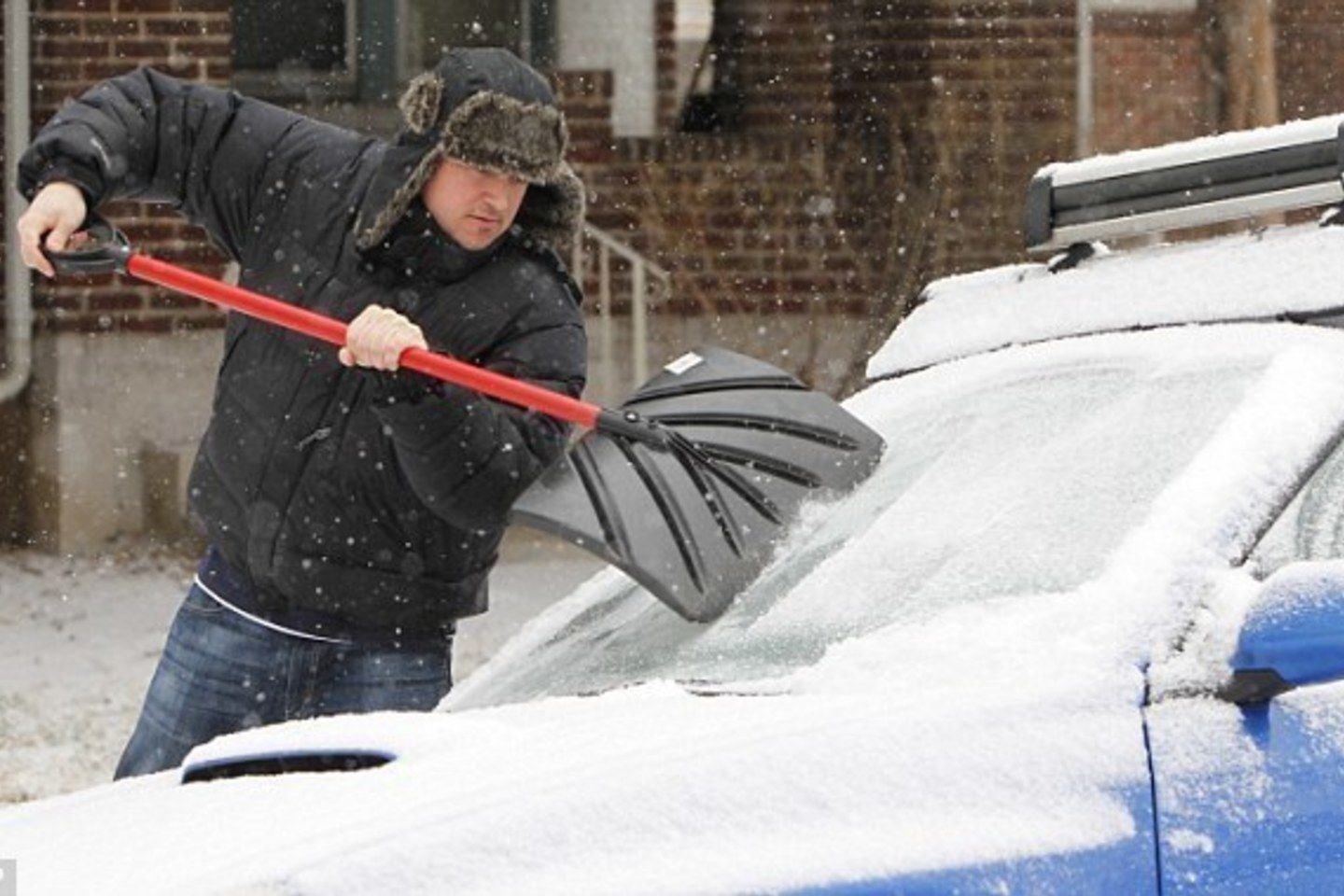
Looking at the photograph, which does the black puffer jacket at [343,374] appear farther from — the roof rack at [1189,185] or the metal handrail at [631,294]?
the metal handrail at [631,294]

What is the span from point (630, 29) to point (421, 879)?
947 cm

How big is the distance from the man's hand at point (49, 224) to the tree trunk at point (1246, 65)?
7170mm

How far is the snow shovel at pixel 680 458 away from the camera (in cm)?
365

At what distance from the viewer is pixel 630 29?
38.6ft

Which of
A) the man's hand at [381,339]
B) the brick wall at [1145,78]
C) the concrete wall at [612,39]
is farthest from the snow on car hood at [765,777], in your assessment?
the brick wall at [1145,78]

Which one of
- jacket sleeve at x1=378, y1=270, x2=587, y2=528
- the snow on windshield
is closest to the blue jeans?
jacket sleeve at x1=378, y1=270, x2=587, y2=528

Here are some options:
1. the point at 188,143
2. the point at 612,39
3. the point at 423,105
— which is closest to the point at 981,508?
the point at 423,105

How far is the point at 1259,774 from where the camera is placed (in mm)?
2838

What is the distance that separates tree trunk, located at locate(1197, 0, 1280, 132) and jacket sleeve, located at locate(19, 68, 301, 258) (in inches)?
265

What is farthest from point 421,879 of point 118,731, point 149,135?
point 118,731

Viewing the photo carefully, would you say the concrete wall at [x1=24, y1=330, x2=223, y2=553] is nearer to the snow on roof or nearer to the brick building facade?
the brick building facade

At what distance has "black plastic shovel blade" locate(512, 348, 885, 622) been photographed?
363 centimetres

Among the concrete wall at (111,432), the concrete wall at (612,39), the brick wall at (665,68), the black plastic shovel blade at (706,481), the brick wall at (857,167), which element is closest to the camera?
the black plastic shovel blade at (706,481)

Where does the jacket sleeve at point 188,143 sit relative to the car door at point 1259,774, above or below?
above
